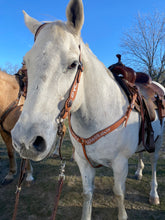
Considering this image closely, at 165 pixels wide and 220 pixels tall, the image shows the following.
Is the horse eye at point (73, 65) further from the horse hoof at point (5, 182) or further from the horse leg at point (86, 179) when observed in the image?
the horse hoof at point (5, 182)

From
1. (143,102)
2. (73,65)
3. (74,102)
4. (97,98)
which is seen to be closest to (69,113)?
(97,98)

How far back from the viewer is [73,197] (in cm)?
279

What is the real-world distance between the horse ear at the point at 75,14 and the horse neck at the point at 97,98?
0.23 meters

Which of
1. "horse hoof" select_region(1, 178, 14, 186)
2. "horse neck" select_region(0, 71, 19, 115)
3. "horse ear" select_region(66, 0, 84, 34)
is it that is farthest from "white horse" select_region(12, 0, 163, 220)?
"horse hoof" select_region(1, 178, 14, 186)

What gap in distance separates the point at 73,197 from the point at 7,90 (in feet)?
8.14

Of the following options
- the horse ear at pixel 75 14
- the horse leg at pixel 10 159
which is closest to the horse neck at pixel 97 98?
the horse ear at pixel 75 14

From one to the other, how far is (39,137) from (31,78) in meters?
0.44

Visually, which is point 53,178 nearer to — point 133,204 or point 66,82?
point 133,204

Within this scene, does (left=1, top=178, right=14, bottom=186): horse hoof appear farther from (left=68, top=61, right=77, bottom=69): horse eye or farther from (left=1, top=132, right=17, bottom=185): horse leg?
(left=68, top=61, right=77, bottom=69): horse eye

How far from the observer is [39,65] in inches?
40.2

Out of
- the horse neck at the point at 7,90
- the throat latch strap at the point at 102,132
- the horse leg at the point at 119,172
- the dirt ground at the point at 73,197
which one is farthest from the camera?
the horse neck at the point at 7,90

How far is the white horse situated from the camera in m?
0.95

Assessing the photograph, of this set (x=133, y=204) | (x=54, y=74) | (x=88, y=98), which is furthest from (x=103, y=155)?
(x=133, y=204)

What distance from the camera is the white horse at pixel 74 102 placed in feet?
3.13
